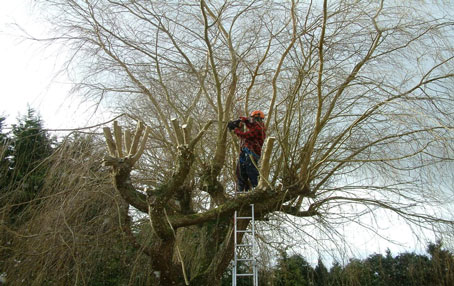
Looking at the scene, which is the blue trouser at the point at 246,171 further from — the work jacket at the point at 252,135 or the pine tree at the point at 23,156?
the pine tree at the point at 23,156

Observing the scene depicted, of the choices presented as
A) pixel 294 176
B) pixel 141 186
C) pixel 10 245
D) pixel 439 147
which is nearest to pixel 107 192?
pixel 141 186

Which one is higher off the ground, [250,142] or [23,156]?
[250,142]

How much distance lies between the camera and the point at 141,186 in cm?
546

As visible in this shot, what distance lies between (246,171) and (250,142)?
Answer: 47cm

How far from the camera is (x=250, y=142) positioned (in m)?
4.98

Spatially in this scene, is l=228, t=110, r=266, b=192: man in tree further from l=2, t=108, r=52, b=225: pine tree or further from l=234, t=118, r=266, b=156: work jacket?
l=2, t=108, r=52, b=225: pine tree

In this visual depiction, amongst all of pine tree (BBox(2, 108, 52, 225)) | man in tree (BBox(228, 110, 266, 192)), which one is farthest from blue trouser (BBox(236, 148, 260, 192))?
pine tree (BBox(2, 108, 52, 225))

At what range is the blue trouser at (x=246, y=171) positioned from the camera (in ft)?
16.7

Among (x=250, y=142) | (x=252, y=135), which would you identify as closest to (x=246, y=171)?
(x=250, y=142)

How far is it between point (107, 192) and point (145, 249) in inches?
35.8

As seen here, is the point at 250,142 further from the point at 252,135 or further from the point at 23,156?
the point at 23,156

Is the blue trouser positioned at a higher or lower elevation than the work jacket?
lower

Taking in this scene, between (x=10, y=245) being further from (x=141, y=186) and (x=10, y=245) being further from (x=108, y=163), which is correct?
(x=141, y=186)

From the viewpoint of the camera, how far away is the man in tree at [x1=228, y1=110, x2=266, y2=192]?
16.1ft
